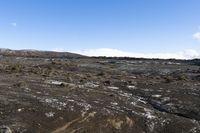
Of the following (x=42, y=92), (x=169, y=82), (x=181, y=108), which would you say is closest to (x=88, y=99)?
(x=42, y=92)

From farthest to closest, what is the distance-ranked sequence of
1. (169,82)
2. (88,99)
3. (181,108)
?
(169,82) < (181,108) < (88,99)

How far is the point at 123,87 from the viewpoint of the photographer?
5009 centimetres

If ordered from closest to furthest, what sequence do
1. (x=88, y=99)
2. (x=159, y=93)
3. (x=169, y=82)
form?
(x=88, y=99) → (x=159, y=93) → (x=169, y=82)

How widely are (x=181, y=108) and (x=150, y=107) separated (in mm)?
3451

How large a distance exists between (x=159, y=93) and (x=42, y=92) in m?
15.2

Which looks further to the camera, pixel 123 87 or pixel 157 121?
pixel 123 87

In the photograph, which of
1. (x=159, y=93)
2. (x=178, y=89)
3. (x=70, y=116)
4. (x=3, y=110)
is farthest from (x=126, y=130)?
(x=178, y=89)

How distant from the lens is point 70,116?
3238 centimetres

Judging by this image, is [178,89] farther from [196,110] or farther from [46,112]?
[46,112]

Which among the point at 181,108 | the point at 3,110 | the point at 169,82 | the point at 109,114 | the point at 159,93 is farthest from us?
the point at 169,82

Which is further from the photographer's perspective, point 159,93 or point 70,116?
point 159,93

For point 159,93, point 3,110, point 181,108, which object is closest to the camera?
point 3,110

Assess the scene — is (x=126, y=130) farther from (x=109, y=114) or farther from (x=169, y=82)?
(x=169, y=82)

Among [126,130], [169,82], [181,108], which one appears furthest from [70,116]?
[169,82]
